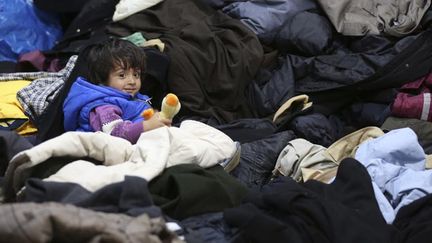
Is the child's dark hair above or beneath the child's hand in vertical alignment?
above

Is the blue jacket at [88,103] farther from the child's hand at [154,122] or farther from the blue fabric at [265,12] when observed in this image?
the blue fabric at [265,12]

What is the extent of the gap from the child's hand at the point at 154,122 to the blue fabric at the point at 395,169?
0.52m

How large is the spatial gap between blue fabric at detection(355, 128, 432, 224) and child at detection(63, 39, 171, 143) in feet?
2.06

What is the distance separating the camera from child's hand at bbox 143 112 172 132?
1558mm

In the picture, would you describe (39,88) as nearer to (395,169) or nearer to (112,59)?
(112,59)

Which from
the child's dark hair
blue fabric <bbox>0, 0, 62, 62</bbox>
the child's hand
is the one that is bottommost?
blue fabric <bbox>0, 0, 62, 62</bbox>

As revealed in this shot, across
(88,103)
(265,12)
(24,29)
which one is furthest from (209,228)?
(24,29)

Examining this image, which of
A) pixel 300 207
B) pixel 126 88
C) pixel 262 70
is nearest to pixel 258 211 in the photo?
pixel 300 207

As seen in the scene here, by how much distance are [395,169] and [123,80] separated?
0.83 metres

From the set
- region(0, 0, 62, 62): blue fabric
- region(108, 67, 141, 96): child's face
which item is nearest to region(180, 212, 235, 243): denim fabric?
region(108, 67, 141, 96): child's face

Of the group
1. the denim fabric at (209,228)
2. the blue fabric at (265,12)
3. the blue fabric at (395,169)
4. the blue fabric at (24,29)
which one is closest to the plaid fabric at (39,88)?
the blue fabric at (24,29)

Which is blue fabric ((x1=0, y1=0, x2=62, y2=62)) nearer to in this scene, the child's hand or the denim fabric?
the child's hand

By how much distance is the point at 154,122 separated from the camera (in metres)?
1.56

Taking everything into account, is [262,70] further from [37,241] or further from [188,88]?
[37,241]
